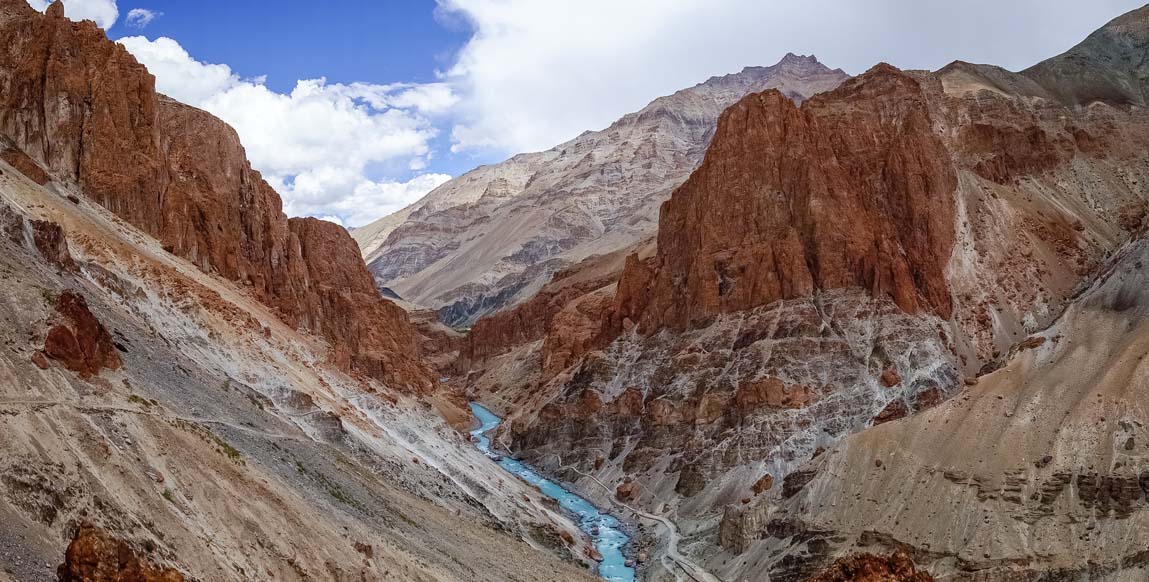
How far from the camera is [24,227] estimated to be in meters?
47.3

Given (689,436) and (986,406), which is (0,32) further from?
(986,406)

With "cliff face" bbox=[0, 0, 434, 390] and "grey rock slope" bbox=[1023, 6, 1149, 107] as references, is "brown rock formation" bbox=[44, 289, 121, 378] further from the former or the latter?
"grey rock slope" bbox=[1023, 6, 1149, 107]

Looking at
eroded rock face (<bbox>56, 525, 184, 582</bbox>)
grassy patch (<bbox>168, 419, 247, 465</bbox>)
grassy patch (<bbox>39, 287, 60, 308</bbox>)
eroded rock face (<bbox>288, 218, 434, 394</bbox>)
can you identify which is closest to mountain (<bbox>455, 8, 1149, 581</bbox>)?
eroded rock face (<bbox>288, 218, 434, 394</bbox>)

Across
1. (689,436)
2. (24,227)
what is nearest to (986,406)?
(689,436)

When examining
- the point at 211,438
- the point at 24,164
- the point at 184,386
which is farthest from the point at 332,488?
the point at 24,164

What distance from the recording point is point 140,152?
243ft

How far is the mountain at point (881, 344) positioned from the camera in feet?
196

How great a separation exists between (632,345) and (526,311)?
66764mm

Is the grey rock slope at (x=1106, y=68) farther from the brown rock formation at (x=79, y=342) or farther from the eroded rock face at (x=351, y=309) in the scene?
the brown rock formation at (x=79, y=342)

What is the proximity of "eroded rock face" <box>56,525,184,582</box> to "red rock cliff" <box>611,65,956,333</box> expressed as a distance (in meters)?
80.1

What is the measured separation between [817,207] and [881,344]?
17.4 metres

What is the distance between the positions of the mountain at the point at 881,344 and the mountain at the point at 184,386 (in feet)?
53.8

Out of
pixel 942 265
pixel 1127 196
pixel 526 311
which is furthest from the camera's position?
pixel 526 311

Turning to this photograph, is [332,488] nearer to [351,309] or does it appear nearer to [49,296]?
[49,296]
